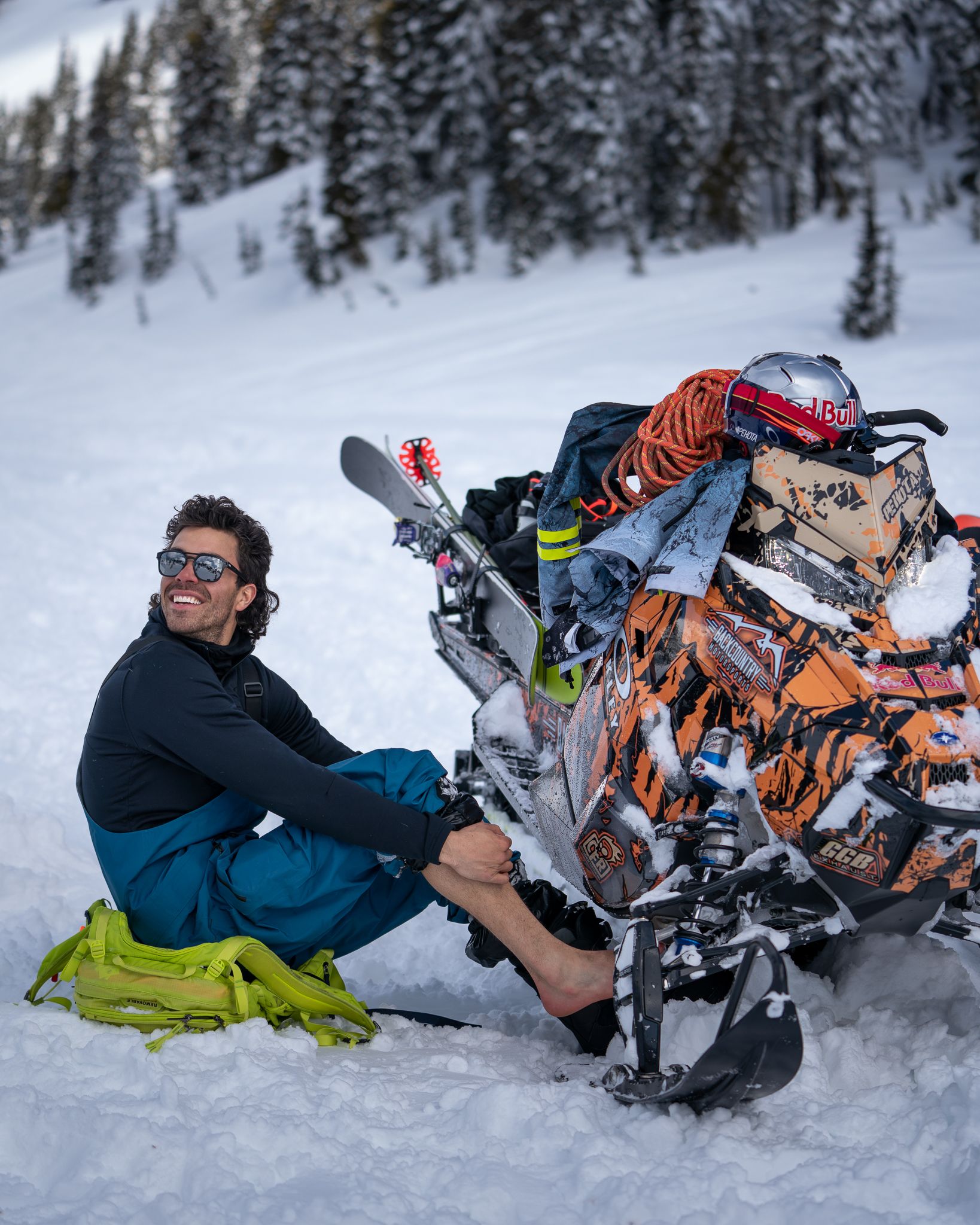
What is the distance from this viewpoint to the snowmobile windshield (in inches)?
89.3

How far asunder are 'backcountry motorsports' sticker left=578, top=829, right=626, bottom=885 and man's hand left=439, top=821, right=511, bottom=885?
350mm

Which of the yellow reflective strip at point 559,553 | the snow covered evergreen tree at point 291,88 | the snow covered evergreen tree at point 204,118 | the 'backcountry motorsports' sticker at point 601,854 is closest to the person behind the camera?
the 'backcountry motorsports' sticker at point 601,854

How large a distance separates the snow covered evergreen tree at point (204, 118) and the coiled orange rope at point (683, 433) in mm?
43353

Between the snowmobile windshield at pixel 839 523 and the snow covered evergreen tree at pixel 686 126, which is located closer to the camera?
the snowmobile windshield at pixel 839 523

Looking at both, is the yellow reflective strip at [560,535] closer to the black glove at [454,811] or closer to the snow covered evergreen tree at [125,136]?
the black glove at [454,811]

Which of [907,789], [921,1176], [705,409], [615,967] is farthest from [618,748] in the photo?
[921,1176]

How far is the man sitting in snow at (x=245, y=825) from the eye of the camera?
243 centimetres

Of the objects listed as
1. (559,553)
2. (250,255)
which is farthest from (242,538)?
(250,255)

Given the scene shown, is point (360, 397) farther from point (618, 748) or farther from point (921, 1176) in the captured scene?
point (921, 1176)

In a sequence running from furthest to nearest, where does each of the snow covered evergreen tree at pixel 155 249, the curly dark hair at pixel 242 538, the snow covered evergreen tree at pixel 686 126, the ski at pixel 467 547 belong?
the snow covered evergreen tree at pixel 155 249 → the snow covered evergreen tree at pixel 686 126 → the ski at pixel 467 547 → the curly dark hair at pixel 242 538

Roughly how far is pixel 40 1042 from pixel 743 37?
3017 cm

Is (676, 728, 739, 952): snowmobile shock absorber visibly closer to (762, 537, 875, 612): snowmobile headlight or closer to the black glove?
(762, 537, 875, 612): snowmobile headlight

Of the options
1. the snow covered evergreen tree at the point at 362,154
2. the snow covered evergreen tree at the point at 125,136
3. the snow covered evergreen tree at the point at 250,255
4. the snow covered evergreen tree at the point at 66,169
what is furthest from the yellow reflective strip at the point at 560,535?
the snow covered evergreen tree at the point at 66,169

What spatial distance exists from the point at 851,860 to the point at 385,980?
170 cm
